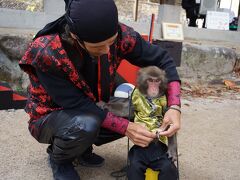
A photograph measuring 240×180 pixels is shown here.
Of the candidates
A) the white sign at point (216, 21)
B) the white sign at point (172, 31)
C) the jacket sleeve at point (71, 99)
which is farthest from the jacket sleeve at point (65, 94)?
the white sign at point (216, 21)

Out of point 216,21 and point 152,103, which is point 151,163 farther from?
point 216,21

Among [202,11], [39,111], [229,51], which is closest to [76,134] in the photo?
[39,111]

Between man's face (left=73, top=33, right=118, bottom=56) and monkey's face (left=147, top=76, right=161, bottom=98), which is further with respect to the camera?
monkey's face (left=147, top=76, right=161, bottom=98)

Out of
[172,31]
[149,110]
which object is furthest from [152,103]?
[172,31]

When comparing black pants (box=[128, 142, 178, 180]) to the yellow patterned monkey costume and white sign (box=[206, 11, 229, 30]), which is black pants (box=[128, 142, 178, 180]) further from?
A: white sign (box=[206, 11, 229, 30])

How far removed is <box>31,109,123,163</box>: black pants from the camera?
6.23 ft

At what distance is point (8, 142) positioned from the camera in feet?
9.17

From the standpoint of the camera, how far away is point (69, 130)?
75.2 inches

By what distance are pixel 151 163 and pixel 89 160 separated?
60cm

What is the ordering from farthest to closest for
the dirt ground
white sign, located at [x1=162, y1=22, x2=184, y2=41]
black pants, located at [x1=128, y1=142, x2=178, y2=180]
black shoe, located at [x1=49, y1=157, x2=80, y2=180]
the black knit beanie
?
1. white sign, located at [x1=162, y1=22, x2=184, y2=41]
2. the dirt ground
3. black shoe, located at [x1=49, y1=157, x2=80, y2=180]
4. black pants, located at [x1=128, y1=142, x2=178, y2=180]
5. the black knit beanie

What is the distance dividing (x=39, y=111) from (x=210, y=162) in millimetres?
1312

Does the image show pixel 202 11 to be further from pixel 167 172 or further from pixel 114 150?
pixel 167 172

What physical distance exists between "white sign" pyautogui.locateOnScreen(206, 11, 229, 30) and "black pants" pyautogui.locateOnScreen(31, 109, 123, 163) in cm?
643

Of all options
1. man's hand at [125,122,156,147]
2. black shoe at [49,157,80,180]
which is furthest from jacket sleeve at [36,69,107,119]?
black shoe at [49,157,80,180]
